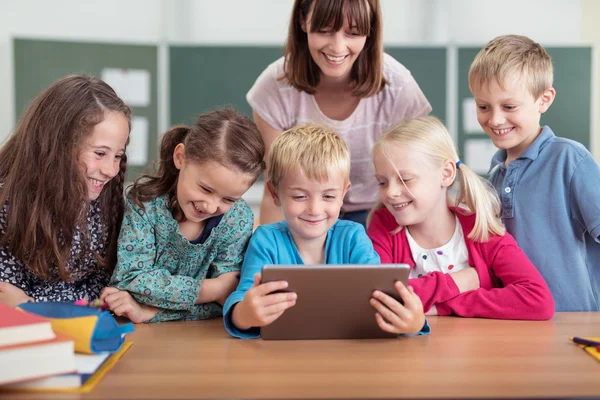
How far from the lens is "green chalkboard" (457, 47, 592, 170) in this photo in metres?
4.45

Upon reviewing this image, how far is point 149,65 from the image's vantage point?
4363mm

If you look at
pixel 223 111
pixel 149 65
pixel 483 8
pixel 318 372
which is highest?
pixel 483 8

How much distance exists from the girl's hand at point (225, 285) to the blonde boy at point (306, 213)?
2.2 inches

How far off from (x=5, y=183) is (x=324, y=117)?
94cm

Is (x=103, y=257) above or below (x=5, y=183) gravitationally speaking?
below

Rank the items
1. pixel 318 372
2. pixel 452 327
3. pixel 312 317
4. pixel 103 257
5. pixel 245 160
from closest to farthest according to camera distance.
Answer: pixel 318 372
pixel 312 317
pixel 452 327
pixel 245 160
pixel 103 257

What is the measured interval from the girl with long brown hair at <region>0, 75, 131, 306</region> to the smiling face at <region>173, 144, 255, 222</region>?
194 millimetres

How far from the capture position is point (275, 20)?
4480 millimetres

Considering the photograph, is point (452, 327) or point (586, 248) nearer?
point (452, 327)

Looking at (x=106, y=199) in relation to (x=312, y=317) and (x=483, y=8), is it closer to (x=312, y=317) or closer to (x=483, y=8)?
(x=312, y=317)

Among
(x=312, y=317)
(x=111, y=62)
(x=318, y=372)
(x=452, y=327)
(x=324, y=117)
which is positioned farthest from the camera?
(x=111, y=62)

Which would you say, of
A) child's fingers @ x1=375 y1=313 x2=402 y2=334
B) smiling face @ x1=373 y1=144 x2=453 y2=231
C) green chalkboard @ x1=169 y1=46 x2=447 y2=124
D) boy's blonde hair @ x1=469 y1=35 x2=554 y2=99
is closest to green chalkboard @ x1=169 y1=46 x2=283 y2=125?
green chalkboard @ x1=169 y1=46 x2=447 y2=124

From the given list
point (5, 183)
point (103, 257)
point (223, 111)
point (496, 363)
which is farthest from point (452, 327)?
point (5, 183)

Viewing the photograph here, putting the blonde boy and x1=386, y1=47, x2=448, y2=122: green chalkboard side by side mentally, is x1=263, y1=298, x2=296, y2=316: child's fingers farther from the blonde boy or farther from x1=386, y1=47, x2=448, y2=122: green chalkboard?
x1=386, y1=47, x2=448, y2=122: green chalkboard
